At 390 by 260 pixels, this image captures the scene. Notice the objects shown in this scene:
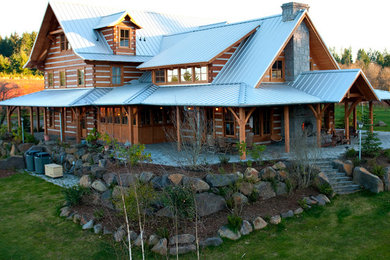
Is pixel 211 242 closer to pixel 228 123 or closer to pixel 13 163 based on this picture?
pixel 228 123

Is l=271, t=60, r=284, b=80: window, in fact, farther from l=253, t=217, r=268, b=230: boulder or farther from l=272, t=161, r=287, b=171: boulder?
l=253, t=217, r=268, b=230: boulder

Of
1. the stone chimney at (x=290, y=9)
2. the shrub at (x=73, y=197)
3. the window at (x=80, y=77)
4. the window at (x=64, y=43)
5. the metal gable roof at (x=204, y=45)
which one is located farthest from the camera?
the window at (x=64, y=43)

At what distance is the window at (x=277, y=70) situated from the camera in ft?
75.2

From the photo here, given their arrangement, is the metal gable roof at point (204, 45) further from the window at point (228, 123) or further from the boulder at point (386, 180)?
the boulder at point (386, 180)

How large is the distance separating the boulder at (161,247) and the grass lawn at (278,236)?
1.03ft

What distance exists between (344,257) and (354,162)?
7300mm

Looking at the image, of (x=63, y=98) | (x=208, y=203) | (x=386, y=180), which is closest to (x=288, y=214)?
(x=208, y=203)

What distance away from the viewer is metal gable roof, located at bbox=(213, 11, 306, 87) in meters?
20.8

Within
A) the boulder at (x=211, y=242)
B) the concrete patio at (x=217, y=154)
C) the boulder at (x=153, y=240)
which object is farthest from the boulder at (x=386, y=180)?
the boulder at (x=153, y=240)

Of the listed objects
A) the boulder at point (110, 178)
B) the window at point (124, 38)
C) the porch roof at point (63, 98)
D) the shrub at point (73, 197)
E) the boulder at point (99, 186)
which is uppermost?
the window at point (124, 38)

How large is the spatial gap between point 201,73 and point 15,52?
64784 mm

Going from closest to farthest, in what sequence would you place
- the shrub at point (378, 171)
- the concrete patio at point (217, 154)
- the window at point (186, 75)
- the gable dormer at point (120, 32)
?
the shrub at point (378, 171) → the concrete patio at point (217, 154) → the window at point (186, 75) → the gable dormer at point (120, 32)

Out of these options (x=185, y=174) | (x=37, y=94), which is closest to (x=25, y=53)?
(x=37, y=94)

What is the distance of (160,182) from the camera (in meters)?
15.7
